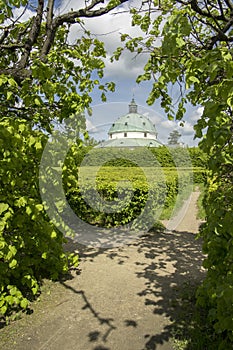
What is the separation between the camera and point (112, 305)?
152 inches

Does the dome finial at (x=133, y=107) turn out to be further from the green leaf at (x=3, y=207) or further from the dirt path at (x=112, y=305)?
the green leaf at (x=3, y=207)

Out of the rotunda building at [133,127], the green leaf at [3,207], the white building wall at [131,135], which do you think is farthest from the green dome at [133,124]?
the green leaf at [3,207]

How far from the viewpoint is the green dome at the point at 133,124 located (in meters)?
6.99

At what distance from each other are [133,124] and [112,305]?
494 cm

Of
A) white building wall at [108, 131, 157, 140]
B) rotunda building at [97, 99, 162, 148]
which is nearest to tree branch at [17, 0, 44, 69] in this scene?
rotunda building at [97, 99, 162, 148]

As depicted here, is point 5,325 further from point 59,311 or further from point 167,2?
point 167,2

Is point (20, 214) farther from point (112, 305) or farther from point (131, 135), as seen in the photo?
point (131, 135)

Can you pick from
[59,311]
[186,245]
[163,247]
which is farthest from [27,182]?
[186,245]

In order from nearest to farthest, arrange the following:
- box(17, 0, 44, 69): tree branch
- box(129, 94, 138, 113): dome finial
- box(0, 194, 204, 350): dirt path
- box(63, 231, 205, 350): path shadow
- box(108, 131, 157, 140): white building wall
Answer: box(0, 194, 204, 350): dirt path < box(63, 231, 205, 350): path shadow < box(17, 0, 44, 69): tree branch < box(129, 94, 138, 113): dome finial < box(108, 131, 157, 140): white building wall

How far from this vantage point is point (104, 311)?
12.2 ft

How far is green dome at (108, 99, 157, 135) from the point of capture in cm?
699

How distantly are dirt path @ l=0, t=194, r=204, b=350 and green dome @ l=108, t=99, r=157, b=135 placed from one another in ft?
9.83

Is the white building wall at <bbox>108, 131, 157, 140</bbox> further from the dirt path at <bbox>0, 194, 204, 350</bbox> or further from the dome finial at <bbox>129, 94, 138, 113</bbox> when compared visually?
the dirt path at <bbox>0, 194, 204, 350</bbox>

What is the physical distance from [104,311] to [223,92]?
10.0 ft
